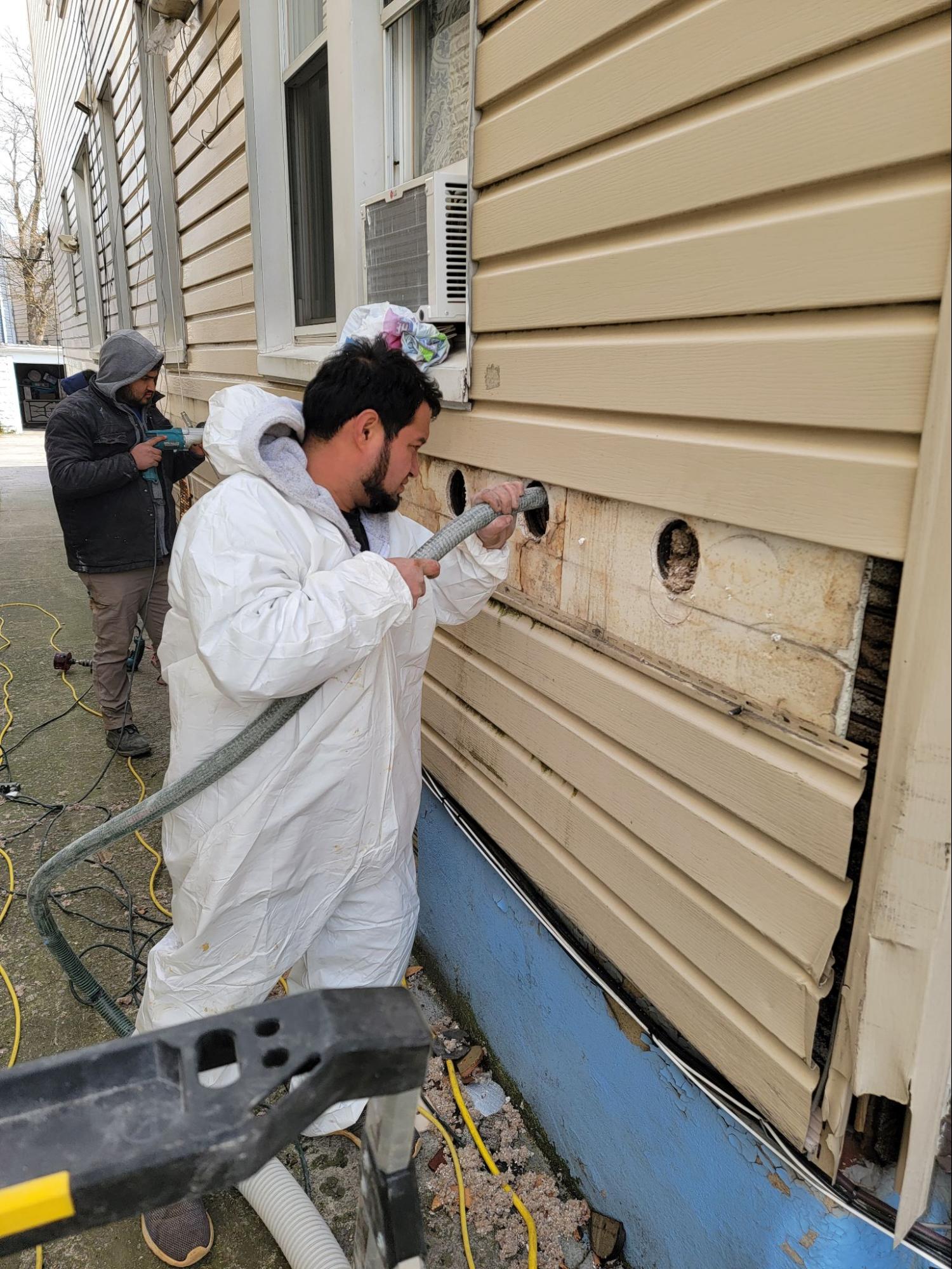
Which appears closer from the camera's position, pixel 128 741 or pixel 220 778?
pixel 220 778

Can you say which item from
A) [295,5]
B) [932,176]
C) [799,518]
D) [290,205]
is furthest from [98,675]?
[932,176]

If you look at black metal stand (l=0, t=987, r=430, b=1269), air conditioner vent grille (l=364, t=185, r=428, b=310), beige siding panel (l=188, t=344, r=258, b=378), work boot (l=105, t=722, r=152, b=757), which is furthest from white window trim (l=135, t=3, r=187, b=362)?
black metal stand (l=0, t=987, r=430, b=1269)

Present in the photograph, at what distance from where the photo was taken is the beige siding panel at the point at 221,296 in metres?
4.68

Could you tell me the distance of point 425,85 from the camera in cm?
304

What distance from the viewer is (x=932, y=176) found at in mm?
1120

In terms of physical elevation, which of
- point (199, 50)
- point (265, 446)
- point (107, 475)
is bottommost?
point (107, 475)

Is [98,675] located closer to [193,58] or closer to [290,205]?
[290,205]

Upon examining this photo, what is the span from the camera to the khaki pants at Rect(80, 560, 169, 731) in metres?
4.70

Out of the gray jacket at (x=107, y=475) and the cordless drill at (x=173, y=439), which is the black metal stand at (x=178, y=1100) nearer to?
the cordless drill at (x=173, y=439)

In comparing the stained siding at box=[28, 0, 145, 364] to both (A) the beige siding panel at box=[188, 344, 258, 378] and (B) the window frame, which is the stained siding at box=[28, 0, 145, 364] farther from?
(B) the window frame

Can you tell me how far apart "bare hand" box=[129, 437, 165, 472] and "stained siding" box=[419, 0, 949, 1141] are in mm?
2749

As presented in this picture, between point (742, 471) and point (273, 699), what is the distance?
3.82 feet

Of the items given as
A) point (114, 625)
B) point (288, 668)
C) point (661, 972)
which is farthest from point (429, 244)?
point (114, 625)

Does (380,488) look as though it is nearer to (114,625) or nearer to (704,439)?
(704,439)
